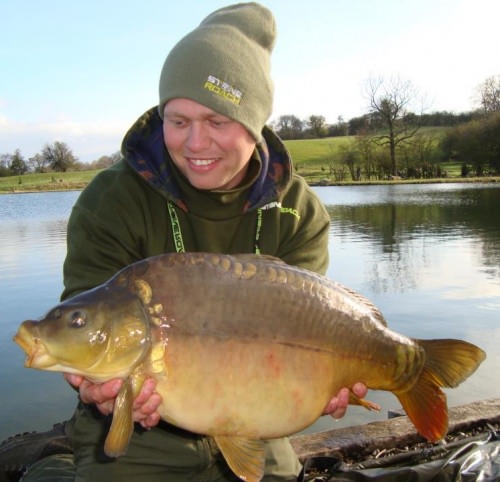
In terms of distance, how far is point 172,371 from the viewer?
5.34 feet

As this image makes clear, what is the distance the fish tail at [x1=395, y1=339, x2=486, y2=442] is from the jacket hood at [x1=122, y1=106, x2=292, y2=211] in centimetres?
87

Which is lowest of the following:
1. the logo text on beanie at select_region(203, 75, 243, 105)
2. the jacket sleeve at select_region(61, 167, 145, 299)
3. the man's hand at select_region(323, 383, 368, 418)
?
the man's hand at select_region(323, 383, 368, 418)

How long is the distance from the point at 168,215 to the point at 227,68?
0.60 m

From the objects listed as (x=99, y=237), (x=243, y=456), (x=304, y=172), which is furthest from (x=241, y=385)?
(x=304, y=172)

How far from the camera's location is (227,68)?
2188 millimetres

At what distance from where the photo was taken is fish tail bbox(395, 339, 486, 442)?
1867mm

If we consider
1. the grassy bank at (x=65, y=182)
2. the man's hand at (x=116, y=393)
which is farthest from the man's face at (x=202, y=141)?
the grassy bank at (x=65, y=182)

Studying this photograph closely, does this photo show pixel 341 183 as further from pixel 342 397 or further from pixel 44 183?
pixel 342 397

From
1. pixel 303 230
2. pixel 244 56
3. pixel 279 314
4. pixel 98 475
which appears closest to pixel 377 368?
pixel 279 314

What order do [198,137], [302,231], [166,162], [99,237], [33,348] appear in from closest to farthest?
[33,348] < [198,137] < [99,237] < [166,162] < [302,231]

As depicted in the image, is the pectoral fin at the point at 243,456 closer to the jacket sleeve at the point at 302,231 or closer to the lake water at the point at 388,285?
the jacket sleeve at the point at 302,231

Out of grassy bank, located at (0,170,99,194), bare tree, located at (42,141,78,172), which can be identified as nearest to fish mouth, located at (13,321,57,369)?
grassy bank, located at (0,170,99,194)

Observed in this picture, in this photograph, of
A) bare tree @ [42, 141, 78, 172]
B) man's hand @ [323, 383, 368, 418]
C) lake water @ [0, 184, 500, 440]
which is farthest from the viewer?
bare tree @ [42, 141, 78, 172]

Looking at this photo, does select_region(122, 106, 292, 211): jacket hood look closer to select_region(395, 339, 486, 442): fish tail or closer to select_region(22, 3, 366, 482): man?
select_region(22, 3, 366, 482): man
